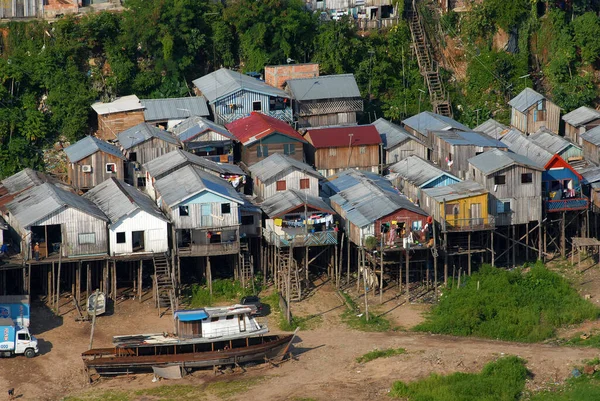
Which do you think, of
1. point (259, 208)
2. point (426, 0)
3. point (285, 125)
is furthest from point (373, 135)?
point (426, 0)

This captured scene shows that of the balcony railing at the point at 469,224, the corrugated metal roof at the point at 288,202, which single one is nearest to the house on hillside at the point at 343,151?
the corrugated metal roof at the point at 288,202

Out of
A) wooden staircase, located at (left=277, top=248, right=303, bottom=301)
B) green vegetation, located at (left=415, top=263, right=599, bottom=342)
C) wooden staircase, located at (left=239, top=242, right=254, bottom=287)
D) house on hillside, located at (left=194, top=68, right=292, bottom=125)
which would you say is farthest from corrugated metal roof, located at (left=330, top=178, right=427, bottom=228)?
house on hillside, located at (left=194, top=68, right=292, bottom=125)

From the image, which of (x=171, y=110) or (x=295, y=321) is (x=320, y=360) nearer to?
(x=295, y=321)

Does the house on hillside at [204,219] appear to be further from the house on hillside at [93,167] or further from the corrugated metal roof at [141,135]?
the corrugated metal roof at [141,135]

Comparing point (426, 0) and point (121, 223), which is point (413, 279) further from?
point (426, 0)

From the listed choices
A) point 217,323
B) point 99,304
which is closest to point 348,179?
point 99,304

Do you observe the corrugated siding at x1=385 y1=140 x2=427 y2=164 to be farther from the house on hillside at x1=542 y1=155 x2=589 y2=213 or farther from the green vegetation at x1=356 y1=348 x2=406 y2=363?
the green vegetation at x1=356 y1=348 x2=406 y2=363
